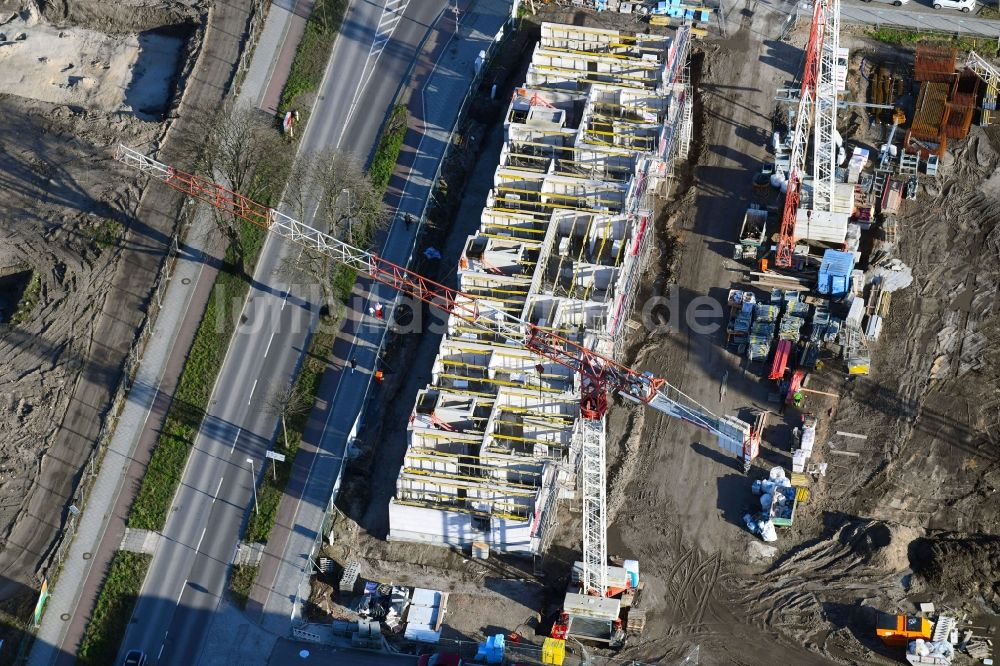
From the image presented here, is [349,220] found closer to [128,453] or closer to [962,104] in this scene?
[128,453]

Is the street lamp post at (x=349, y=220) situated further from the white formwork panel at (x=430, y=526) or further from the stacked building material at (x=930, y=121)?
the stacked building material at (x=930, y=121)

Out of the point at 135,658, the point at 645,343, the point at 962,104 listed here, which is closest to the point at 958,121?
the point at 962,104

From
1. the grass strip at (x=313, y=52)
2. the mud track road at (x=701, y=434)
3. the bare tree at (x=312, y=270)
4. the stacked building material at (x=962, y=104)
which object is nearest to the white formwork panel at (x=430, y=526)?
the mud track road at (x=701, y=434)

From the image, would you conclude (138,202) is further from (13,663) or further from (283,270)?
(13,663)

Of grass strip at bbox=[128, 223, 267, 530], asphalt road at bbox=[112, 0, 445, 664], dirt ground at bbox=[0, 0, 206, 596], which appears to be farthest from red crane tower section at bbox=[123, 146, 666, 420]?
dirt ground at bbox=[0, 0, 206, 596]

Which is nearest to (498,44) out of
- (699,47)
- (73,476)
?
(699,47)

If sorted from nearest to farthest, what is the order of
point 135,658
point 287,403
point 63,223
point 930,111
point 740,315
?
point 135,658
point 287,403
point 740,315
point 63,223
point 930,111
